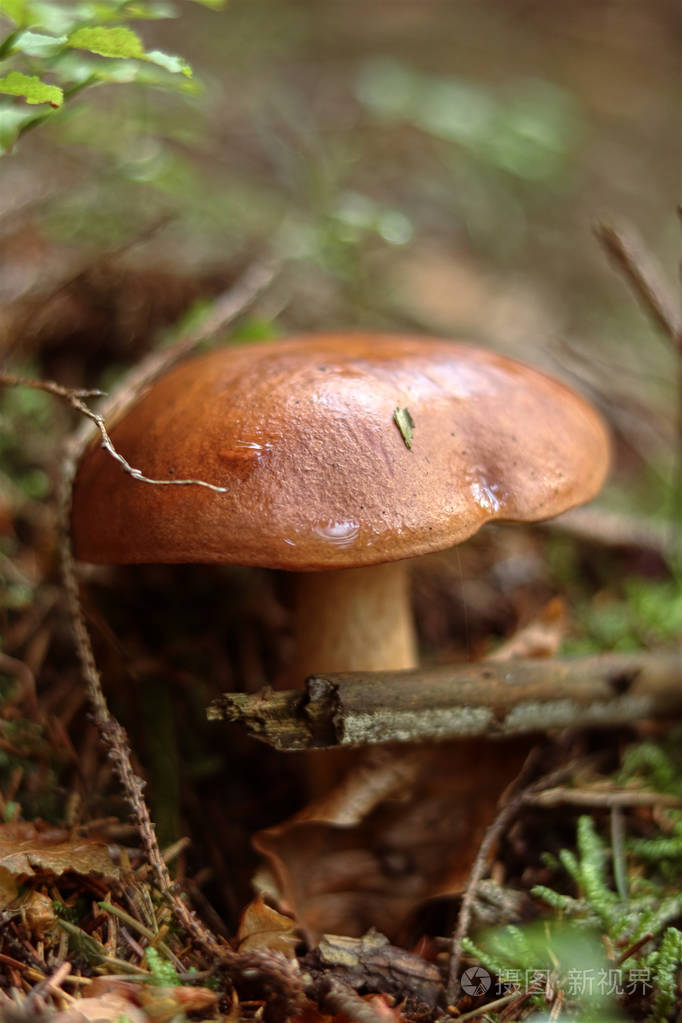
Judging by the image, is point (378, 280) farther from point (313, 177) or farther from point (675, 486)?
point (675, 486)

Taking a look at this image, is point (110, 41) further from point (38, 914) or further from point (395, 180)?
point (395, 180)

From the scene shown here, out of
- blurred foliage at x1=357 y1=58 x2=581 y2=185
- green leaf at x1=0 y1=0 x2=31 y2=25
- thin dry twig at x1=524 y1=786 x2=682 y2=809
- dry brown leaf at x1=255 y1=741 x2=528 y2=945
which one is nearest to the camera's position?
green leaf at x1=0 y1=0 x2=31 y2=25

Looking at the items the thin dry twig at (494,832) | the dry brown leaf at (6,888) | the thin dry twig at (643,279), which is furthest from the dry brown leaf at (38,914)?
the thin dry twig at (643,279)

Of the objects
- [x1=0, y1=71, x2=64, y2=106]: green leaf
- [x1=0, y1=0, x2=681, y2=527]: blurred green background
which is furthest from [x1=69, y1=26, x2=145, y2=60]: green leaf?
[x1=0, y1=0, x2=681, y2=527]: blurred green background

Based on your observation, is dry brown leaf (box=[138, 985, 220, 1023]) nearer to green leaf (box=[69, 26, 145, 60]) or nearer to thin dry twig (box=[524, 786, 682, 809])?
thin dry twig (box=[524, 786, 682, 809])

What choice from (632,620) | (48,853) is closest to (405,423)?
(48,853)
